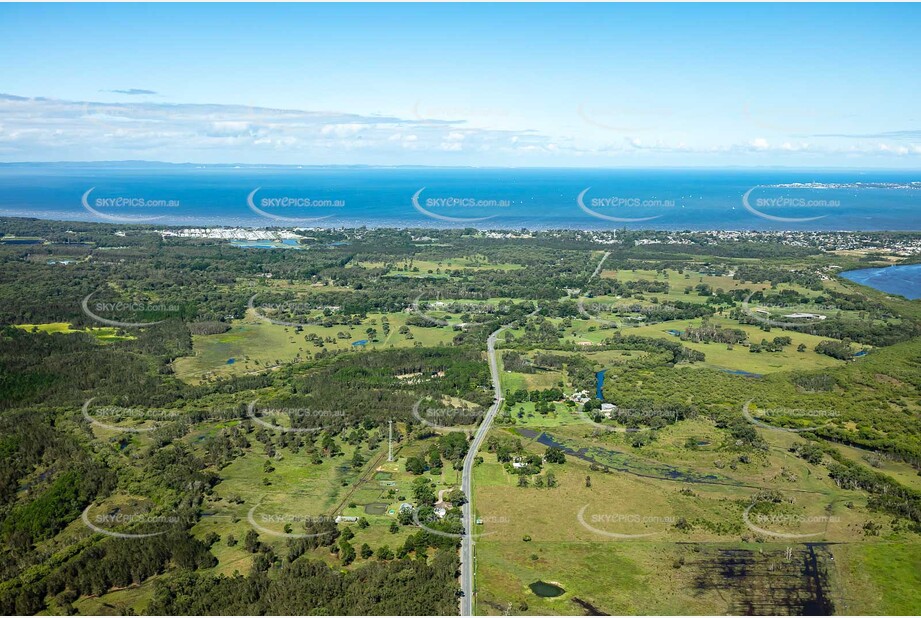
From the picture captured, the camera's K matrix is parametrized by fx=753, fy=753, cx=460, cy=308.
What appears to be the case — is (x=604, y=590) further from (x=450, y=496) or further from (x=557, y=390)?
(x=557, y=390)

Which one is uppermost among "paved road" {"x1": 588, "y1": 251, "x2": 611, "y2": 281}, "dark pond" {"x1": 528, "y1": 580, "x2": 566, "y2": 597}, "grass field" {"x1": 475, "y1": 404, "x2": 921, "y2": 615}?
"paved road" {"x1": 588, "y1": 251, "x2": 611, "y2": 281}

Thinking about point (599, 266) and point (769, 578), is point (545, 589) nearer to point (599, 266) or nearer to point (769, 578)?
point (769, 578)

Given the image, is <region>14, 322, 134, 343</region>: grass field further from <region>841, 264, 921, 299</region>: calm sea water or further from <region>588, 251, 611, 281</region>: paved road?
<region>841, 264, 921, 299</region>: calm sea water

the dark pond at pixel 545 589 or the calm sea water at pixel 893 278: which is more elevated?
the calm sea water at pixel 893 278

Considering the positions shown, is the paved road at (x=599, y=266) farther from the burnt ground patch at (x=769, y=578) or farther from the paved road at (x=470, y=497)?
the burnt ground patch at (x=769, y=578)

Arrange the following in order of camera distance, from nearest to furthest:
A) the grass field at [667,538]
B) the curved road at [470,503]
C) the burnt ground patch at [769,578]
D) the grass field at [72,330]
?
the burnt ground patch at [769,578], the curved road at [470,503], the grass field at [667,538], the grass field at [72,330]

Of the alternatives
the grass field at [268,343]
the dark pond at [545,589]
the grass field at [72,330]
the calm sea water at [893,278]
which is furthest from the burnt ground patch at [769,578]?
the calm sea water at [893,278]

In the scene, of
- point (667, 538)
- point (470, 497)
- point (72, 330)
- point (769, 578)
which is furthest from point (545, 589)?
point (72, 330)

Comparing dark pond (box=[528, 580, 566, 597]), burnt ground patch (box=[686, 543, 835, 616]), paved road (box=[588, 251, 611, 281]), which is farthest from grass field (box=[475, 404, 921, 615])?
paved road (box=[588, 251, 611, 281])

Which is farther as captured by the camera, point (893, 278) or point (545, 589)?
point (893, 278)
